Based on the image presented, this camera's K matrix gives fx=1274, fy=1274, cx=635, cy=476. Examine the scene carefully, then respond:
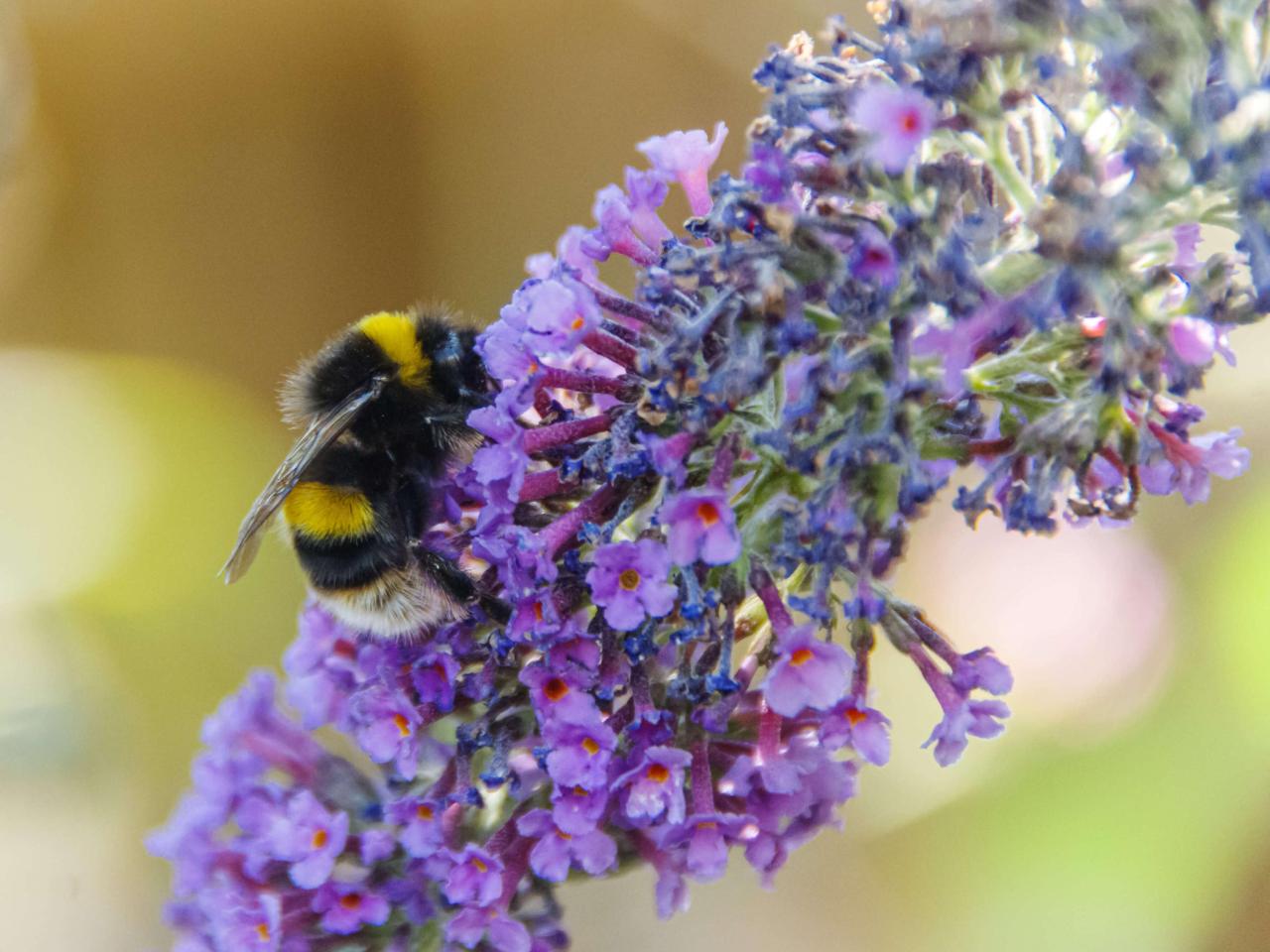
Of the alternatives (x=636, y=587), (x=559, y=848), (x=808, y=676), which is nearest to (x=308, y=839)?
(x=559, y=848)

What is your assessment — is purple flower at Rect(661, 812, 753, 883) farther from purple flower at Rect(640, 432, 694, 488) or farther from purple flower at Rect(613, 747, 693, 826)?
purple flower at Rect(640, 432, 694, 488)

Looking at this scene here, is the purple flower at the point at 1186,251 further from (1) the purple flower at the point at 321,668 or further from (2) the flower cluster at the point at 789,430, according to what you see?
(1) the purple flower at the point at 321,668

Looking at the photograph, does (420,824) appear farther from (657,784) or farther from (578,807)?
(657,784)

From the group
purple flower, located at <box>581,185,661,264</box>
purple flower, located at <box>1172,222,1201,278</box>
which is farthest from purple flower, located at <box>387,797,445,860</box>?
purple flower, located at <box>1172,222,1201,278</box>

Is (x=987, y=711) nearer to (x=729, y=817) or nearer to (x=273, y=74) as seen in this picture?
(x=729, y=817)

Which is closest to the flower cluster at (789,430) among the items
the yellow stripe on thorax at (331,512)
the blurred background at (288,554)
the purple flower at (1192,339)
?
the purple flower at (1192,339)

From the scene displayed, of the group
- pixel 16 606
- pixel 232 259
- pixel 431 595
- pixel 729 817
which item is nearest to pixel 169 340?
pixel 232 259
